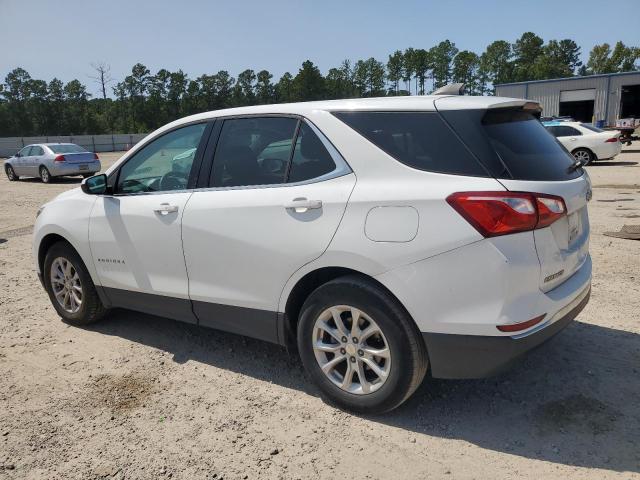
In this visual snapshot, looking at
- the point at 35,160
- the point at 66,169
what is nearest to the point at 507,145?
the point at 66,169

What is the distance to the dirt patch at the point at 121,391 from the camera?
3.43 metres

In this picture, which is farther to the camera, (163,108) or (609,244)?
(163,108)

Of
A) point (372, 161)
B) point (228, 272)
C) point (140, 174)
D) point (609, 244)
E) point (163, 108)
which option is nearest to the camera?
point (372, 161)

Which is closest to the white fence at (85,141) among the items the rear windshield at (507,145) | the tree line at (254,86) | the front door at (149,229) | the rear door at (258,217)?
the tree line at (254,86)

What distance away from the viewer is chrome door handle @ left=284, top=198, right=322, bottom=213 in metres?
3.06

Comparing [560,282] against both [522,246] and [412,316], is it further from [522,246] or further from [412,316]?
[412,316]

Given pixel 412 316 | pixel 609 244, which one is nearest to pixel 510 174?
pixel 412 316

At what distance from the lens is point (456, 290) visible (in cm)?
264

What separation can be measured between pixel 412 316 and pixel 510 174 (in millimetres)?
903

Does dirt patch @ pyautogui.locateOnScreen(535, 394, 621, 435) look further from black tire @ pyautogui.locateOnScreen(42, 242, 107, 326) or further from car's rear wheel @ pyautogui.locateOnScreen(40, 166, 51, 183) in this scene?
car's rear wheel @ pyautogui.locateOnScreen(40, 166, 51, 183)

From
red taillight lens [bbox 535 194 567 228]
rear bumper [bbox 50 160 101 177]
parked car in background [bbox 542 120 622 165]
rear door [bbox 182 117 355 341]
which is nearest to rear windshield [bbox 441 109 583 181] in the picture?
red taillight lens [bbox 535 194 567 228]

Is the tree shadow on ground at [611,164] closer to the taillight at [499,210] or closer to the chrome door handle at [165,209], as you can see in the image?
the taillight at [499,210]

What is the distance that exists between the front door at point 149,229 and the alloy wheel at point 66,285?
17.5 inches

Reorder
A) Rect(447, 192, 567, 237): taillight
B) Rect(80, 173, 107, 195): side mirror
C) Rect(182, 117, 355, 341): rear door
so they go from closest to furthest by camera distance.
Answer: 1. Rect(447, 192, 567, 237): taillight
2. Rect(182, 117, 355, 341): rear door
3. Rect(80, 173, 107, 195): side mirror
